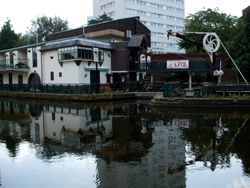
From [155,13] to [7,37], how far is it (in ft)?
136

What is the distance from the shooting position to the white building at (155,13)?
69875 mm

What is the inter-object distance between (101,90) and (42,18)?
54.0 metres

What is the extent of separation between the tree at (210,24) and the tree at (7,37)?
41.7 meters

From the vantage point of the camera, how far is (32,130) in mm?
12062

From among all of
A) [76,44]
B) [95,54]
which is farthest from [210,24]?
[76,44]

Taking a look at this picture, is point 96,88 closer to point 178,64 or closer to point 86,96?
point 86,96

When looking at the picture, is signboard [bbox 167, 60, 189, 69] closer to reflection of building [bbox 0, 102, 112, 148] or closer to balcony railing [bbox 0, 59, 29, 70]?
reflection of building [bbox 0, 102, 112, 148]

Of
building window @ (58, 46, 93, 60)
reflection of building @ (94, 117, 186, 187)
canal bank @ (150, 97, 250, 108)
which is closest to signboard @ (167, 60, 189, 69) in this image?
building window @ (58, 46, 93, 60)

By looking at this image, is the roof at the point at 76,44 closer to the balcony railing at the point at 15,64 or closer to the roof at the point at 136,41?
the roof at the point at 136,41

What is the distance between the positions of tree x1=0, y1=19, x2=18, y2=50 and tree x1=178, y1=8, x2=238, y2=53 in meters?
41.7

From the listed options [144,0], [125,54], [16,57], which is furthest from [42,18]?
[125,54]

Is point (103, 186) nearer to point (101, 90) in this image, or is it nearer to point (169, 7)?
point (101, 90)

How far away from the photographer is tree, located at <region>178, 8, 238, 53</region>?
151 feet

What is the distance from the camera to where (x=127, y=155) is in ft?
25.5
